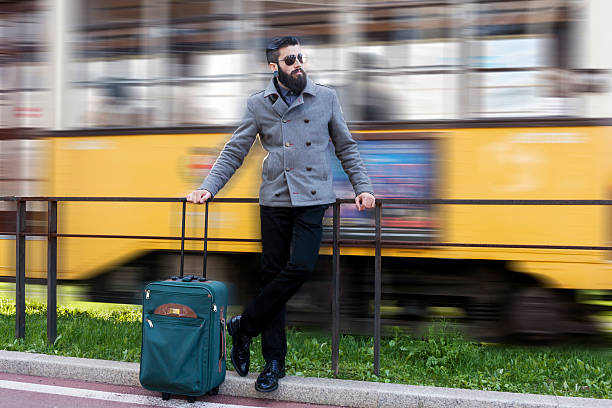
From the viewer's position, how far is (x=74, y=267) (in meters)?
5.58

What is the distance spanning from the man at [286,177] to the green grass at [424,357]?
597 millimetres

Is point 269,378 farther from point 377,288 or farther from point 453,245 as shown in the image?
point 453,245

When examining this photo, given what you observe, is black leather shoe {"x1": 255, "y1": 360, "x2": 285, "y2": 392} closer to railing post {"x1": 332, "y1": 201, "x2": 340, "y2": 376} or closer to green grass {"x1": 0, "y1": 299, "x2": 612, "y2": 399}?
green grass {"x1": 0, "y1": 299, "x2": 612, "y2": 399}

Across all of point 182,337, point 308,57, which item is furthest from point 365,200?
point 308,57

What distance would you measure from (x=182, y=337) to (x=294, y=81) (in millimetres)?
1535

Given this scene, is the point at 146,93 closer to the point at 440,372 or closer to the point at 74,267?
the point at 74,267

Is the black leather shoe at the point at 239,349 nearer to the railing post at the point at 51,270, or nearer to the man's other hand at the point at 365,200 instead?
the man's other hand at the point at 365,200

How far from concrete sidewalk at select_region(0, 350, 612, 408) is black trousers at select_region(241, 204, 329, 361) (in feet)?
0.74

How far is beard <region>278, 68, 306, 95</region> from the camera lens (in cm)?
354

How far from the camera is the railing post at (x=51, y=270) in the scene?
455cm

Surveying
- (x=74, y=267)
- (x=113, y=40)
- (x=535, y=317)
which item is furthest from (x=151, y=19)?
(x=535, y=317)

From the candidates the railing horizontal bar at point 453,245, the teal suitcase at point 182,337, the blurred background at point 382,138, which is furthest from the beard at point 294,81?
the blurred background at point 382,138

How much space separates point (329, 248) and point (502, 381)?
1.40 meters

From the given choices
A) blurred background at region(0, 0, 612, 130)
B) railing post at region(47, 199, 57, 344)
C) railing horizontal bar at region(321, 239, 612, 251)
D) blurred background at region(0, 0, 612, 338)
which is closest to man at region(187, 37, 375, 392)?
railing horizontal bar at region(321, 239, 612, 251)
